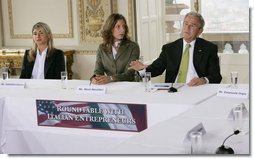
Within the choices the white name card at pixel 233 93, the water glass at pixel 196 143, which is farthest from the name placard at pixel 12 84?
→ the water glass at pixel 196 143

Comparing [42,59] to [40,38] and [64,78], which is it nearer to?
[40,38]

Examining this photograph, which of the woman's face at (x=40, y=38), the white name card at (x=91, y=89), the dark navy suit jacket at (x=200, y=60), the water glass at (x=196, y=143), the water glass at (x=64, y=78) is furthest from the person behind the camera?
the woman's face at (x=40, y=38)

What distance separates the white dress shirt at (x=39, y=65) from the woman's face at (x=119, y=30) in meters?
0.58

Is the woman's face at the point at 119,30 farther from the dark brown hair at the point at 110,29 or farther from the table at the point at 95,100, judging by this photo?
the table at the point at 95,100

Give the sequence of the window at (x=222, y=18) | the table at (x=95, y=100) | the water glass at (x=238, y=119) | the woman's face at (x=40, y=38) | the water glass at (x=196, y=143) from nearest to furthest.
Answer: the water glass at (x=196, y=143) → the water glass at (x=238, y=119) → the table at (x=95, y=100) → the woman's face at (x=40, y=38) → the window at (x=222, y=18)

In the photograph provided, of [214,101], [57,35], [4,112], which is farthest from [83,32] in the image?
[214,101]

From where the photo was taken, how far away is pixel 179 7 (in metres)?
6.59

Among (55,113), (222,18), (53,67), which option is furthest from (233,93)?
(222,18)

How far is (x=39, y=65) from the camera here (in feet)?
13.1

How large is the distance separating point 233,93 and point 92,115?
2.63 feet

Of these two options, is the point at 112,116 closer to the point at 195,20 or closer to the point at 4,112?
the point at 4,112

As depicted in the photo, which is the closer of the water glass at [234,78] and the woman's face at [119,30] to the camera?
the water glass at [234,78]

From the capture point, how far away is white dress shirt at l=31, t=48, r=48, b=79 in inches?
157

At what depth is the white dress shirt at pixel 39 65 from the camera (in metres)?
3.98
